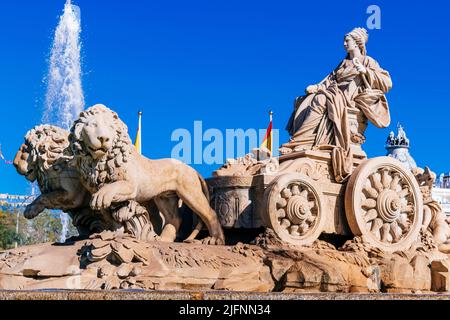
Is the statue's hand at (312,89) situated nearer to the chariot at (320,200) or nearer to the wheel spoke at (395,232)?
the chariot at (320,200)

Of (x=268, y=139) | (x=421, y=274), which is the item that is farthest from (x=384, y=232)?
(x=268, y=139)

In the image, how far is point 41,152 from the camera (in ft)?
36.4

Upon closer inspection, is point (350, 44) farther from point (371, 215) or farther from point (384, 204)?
point (371, 215)

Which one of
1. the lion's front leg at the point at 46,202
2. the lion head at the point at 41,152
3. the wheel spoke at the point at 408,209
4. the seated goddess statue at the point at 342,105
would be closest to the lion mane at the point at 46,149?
the lion head at the point at 41,152

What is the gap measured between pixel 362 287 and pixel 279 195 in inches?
64.6

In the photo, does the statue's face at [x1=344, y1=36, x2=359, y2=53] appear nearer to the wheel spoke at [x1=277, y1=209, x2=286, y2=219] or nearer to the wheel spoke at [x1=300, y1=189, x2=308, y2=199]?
the wheel spoke at [x1=300, y1=189, x2=308, y2=199]

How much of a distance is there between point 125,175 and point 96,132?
74 cm

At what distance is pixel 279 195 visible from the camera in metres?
10.8

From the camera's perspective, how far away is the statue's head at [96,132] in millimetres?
9844

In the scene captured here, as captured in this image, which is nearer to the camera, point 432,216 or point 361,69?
point 361,69

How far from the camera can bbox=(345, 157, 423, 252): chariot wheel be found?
1159 cm
